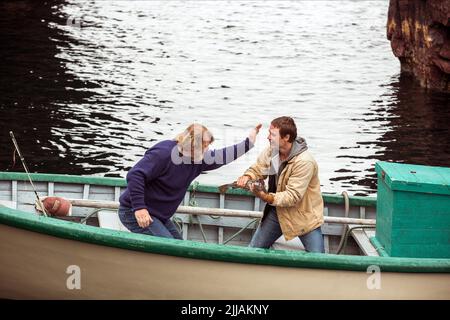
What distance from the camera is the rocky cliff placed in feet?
78.9

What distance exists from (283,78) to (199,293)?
20.7m

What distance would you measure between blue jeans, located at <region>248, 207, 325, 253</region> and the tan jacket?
120mm

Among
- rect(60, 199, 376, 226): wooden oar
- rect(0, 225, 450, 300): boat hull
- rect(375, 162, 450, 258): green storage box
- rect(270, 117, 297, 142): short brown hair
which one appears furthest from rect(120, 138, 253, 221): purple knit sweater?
rect(375, 162, 450, 258): green storage box

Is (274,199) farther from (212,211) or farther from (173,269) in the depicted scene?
(212,211)

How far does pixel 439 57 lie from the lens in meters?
24.3

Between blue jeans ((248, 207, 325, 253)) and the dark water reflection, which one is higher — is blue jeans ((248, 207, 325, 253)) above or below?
above

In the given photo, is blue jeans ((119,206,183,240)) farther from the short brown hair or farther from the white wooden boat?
the short brown hair

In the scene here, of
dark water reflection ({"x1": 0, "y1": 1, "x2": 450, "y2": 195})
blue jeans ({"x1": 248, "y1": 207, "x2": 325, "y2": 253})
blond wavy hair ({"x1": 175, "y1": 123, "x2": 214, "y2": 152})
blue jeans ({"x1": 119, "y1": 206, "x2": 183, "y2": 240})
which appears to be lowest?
dark water reflection ({"x1": 0, "y1": 1, "x2": 450, "y2": 195})

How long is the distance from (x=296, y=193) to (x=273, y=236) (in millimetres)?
853

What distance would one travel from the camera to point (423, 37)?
25.0m

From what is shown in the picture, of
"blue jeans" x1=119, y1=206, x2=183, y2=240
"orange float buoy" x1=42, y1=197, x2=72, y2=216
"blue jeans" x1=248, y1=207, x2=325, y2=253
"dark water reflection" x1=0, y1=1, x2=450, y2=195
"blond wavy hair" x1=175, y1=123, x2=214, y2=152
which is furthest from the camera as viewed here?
"dark water reflection" x1=0, y1=1, x2=450, y2=195

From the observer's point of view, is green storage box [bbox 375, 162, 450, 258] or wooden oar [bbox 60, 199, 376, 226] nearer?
green storage box [bbox 375, 162, 450, 258]

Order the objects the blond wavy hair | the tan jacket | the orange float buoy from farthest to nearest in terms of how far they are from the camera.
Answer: the orange float buoy, the tan jacket, the blond wavy hair
